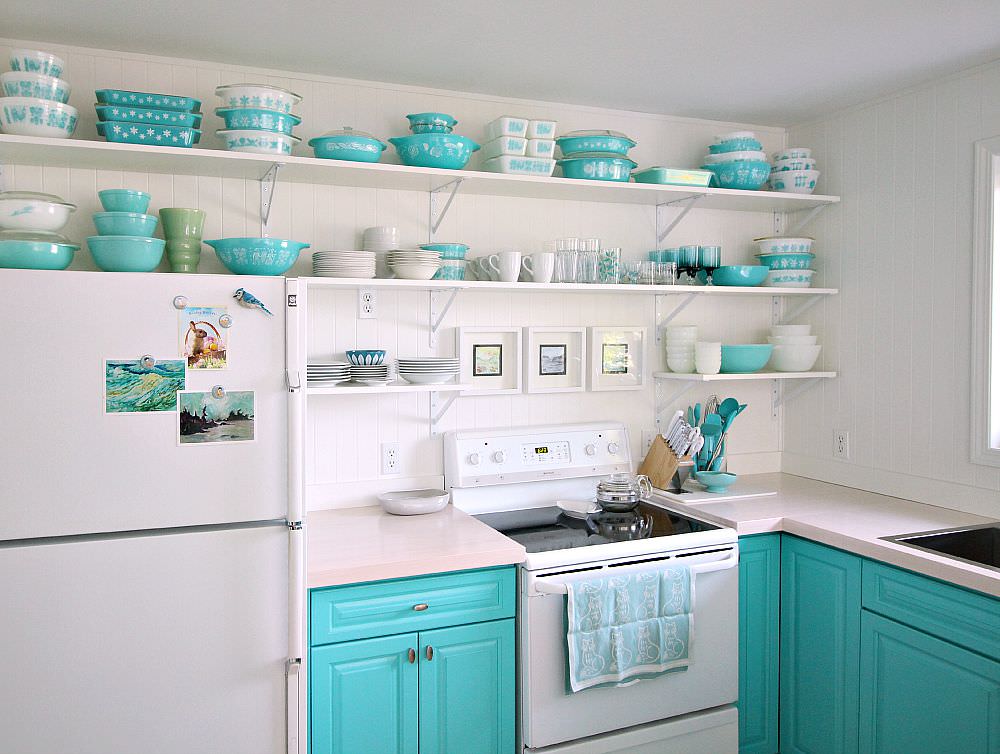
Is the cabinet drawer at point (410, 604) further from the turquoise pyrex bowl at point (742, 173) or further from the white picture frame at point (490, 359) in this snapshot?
the turquoise pyrex bowl at point (742, 173)

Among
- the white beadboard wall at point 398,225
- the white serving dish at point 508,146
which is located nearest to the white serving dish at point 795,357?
the white beadboard wall at point 398,225

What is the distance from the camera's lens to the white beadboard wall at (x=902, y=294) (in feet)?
8.95

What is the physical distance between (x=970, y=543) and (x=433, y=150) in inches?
82.2

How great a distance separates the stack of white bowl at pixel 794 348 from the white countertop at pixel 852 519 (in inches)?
18.8

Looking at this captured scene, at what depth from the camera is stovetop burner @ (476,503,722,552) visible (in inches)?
100

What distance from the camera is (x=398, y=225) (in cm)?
285

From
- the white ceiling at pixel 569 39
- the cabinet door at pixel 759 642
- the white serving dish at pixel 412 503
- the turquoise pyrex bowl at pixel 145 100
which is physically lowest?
the cabinet door at pixel 759 642

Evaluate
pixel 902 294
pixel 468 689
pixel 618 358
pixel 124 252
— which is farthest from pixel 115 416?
pixel 902 294

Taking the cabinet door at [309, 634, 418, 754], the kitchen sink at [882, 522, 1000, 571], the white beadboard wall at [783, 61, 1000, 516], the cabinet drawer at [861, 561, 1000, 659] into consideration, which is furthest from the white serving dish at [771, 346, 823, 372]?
the cabinet door at [309, 634, 418, 754]

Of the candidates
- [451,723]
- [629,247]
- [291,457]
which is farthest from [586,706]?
[629,247]

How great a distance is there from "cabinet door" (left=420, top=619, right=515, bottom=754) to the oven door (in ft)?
0.18

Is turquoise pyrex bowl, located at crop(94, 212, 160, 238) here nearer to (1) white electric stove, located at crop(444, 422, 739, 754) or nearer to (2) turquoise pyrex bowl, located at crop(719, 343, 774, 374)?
(1) white electric stove, located at crop(444, 422, 739, 754)

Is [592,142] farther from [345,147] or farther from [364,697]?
[364,697]

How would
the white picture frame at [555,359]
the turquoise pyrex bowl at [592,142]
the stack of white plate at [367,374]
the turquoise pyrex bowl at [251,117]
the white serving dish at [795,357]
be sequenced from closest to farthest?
the turquoise pyrex bowl at [251,117]
the stack of white plate at [367,374]
the turquoise pyrex bowl at [592,142]
the white picture frame at [555,359]
the white serving dish at [795,357]
